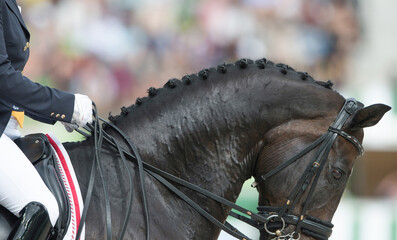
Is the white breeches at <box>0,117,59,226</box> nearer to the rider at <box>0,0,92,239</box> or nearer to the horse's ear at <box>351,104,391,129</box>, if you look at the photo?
the rider at <box>0,0,92,239</box>

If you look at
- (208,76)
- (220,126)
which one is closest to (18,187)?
(220,126)

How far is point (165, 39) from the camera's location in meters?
9.87

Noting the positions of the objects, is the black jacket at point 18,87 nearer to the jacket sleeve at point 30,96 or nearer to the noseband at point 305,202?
the jacket sleeve at point 30,96

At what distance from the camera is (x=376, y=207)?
25.5 feet

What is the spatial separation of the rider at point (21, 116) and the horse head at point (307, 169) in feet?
3.06

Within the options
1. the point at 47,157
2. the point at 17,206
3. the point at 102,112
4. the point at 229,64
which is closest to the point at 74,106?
the point at 47,157

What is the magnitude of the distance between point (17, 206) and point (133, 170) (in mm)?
635

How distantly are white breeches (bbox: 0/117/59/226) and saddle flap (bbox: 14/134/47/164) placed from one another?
0.11 meters

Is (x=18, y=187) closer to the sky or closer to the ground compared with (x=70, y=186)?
closer to the ground

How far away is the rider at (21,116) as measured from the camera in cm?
271

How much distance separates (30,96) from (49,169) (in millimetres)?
329

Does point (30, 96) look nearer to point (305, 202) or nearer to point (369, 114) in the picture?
point (305, 202)

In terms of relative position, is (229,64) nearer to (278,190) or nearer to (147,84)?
(278,190)

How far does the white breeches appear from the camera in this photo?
2.73 meters
